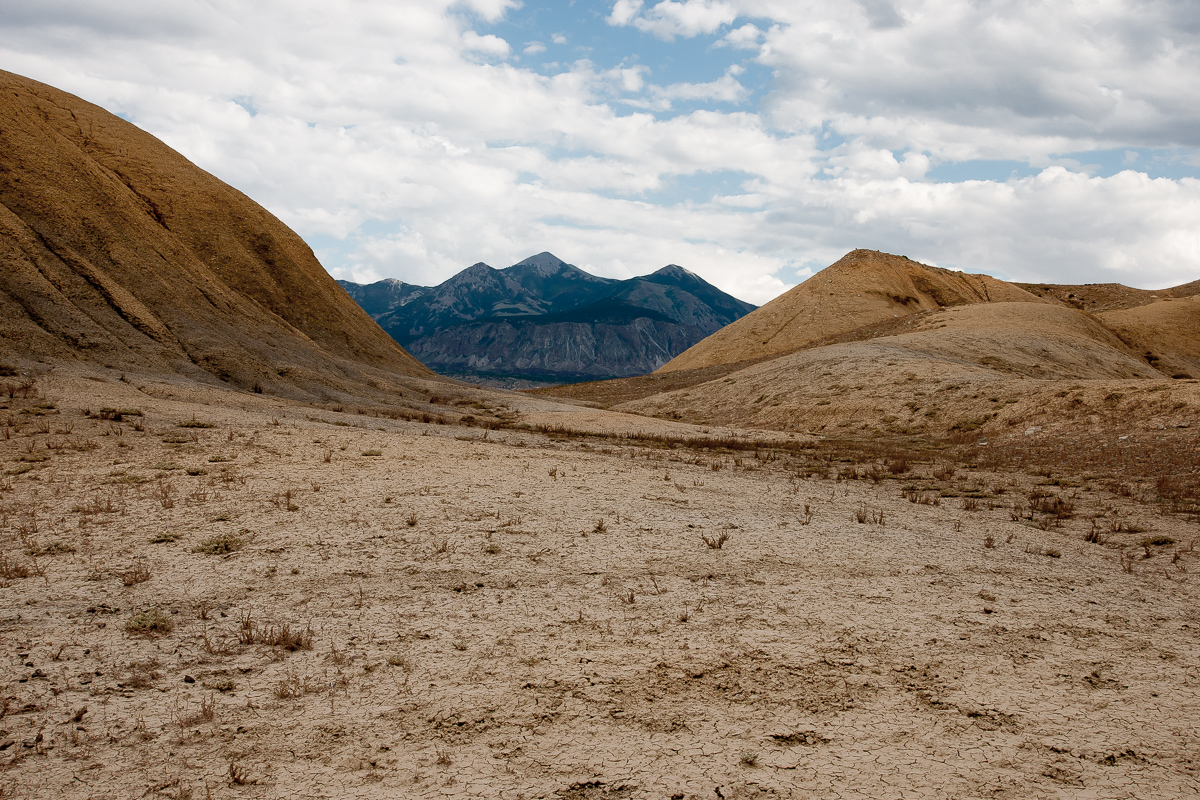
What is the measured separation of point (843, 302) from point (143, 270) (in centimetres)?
6009

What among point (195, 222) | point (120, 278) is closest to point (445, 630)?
point (120, 278)

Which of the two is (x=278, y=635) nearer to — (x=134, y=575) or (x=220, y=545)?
(x=134, y=575)

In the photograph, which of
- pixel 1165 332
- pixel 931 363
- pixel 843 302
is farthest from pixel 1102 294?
pixel 931 363

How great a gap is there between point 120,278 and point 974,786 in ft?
147

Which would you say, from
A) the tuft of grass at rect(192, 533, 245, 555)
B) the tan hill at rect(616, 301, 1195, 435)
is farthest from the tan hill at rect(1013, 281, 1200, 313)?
the tuft of grass at rect(192, 533, 245, 555)

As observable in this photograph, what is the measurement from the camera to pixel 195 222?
56969mm

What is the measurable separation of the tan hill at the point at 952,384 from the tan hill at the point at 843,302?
11581 mm

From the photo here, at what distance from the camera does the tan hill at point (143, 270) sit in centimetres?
3127

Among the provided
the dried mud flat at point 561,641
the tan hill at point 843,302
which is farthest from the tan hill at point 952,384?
the dried mud flat at point 561,641

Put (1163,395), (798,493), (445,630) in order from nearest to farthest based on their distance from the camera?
(445,630), (798,493), (1163,395)

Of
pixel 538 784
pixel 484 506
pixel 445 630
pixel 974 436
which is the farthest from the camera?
pixel 974 436

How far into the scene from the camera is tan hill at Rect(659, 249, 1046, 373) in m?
70.1

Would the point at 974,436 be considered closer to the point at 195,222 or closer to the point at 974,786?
the point at 974,786

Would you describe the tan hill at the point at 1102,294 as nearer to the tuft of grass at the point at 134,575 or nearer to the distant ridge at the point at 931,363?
the distant ridge at the point at 931,363
